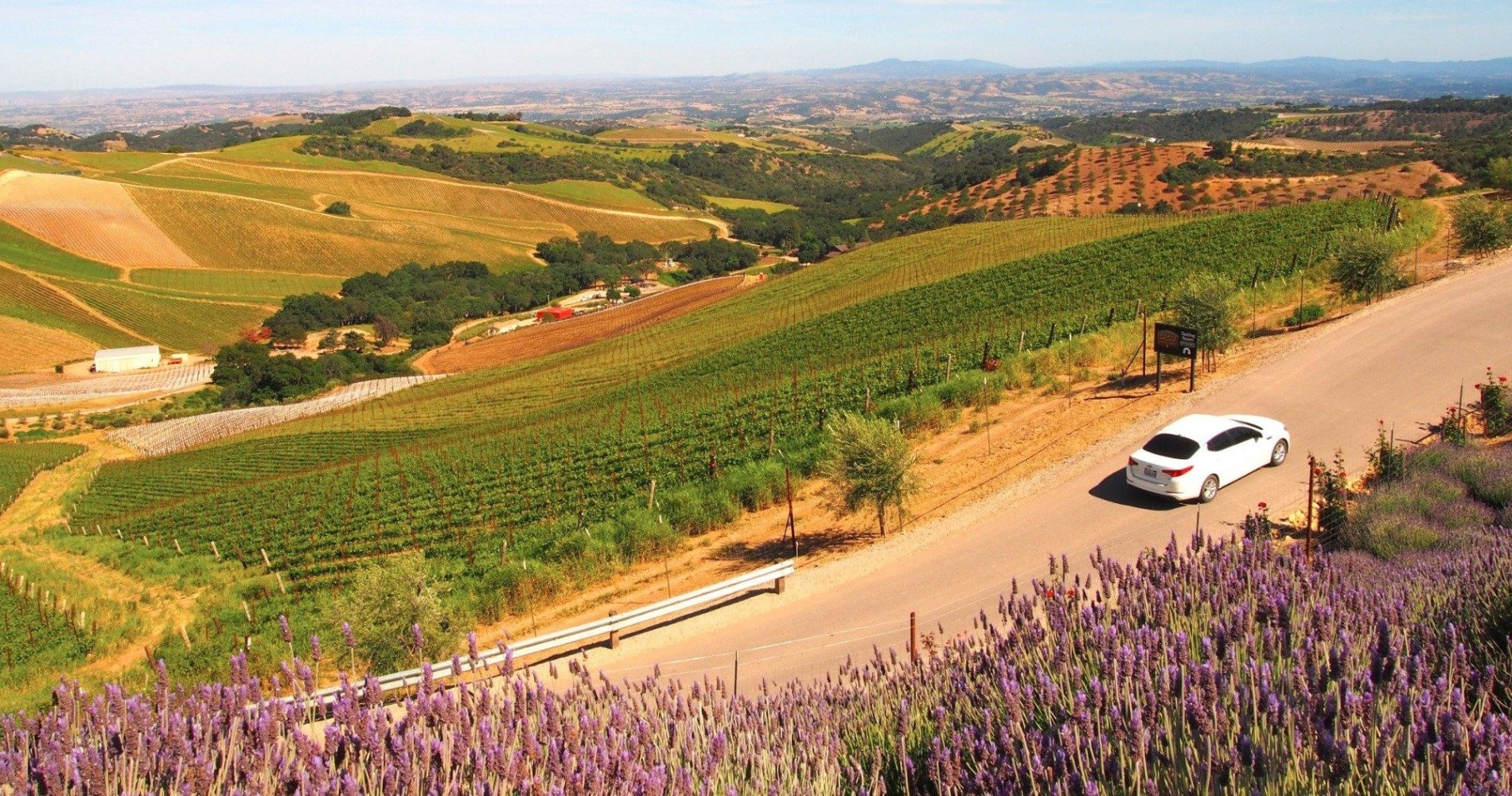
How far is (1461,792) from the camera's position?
3.54 meters

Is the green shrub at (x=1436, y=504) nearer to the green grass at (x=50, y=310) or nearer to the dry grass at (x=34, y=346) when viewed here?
the dry grass at (x=34, y=346)

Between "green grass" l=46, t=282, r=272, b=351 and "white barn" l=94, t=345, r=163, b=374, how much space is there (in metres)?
8.16

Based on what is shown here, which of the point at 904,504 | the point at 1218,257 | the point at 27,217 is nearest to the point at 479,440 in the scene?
the point at 904,504

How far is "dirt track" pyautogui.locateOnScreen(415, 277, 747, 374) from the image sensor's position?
73.1 m

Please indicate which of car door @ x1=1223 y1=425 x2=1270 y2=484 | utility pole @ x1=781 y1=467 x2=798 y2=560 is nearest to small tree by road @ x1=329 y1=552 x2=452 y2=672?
utility pole @ x1=781 y1=467 x2=798 y2=560

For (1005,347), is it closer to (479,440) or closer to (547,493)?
(547,493)

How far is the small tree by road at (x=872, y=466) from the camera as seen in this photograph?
1719 cm

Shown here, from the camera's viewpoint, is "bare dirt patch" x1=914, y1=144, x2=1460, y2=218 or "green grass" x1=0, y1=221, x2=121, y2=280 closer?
→ "bare dirt patch" x1=914, y1=144, x2=1460, y2=218

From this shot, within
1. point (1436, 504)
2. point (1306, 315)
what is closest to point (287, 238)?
point (1306, 315)

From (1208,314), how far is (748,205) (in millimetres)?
170578

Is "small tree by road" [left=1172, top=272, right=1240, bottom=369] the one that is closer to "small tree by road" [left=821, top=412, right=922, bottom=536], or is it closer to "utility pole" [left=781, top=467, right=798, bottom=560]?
"small tree by road" [left=821, top=412, right=922, bottom=536]

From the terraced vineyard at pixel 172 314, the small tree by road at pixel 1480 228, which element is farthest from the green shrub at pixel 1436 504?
the terraced vineyard at pixel 172 314

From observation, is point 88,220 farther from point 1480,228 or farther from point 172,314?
point 1480,228

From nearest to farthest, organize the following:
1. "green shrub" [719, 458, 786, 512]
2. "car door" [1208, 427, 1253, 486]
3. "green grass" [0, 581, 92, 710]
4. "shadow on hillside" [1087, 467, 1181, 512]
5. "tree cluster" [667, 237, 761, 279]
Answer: "car door" [1208, 427, 1253, 486]
"shadow on hillside" [1087, 467, 1181, 512]
"green grass" [0, 581, 92, 710]
"green shrub" [719, 458, 786, 512]
"tree cluster" [667, 237, 761, 279]
